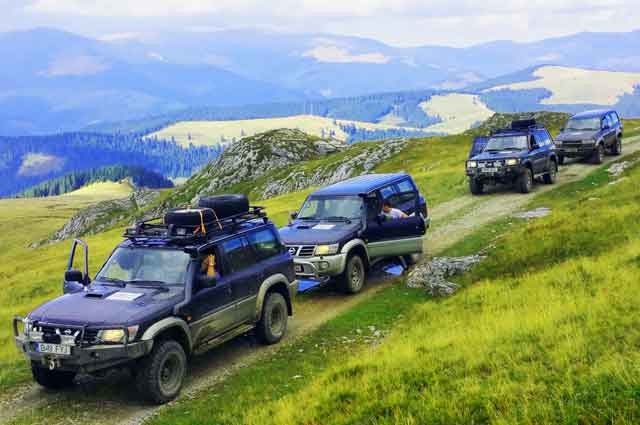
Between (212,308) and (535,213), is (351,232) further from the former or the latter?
(535,213)

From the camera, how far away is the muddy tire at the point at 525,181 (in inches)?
1075

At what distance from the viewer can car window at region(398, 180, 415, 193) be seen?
1840 cm

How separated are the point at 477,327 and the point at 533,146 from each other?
19.7 metres

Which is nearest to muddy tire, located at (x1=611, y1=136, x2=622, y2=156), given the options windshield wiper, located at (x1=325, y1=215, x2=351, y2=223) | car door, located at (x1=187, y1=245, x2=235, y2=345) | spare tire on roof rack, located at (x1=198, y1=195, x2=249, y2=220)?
windshield wiper, located at (x1=325, y1=215, x2=351, y2=223)

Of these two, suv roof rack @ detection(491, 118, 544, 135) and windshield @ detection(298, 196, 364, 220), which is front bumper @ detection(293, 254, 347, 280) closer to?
windshield @ detection(298, 196, 364, 220)

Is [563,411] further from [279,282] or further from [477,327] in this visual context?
[279,282]

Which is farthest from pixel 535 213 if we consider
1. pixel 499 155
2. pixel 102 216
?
pixel 102 216

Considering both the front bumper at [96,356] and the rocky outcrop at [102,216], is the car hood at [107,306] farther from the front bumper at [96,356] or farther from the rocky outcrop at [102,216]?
the rocky outcrop at [102,216]

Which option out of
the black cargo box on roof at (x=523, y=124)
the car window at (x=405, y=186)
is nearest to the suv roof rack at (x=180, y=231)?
the car window at (x=405, y=186)

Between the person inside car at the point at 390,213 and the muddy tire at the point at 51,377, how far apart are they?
919cm

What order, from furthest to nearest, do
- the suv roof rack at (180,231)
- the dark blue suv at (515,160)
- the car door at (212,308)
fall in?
the dark blue suv at (515,160), the suv roof rack at (180,231), the car door at (212,308)

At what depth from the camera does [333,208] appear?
1695 cm

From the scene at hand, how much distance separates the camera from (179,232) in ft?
38.0

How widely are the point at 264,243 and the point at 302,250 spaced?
247cm
